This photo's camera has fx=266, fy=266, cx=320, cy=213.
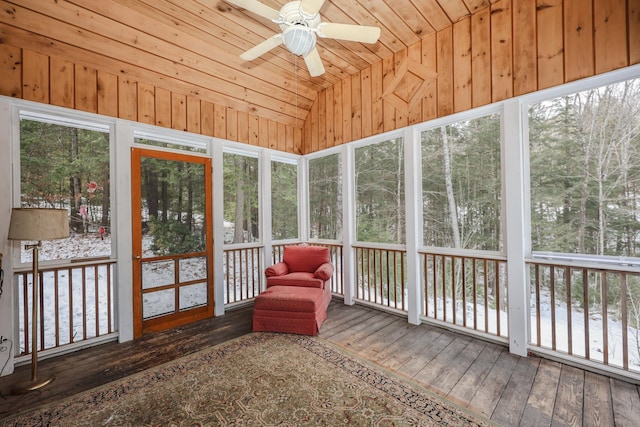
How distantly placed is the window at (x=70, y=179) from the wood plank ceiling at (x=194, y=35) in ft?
2.35

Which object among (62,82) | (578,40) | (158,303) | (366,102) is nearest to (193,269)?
(158,303)

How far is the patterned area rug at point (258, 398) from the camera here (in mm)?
1736

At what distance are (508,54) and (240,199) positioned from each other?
143 inches

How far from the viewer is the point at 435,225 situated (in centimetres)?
321

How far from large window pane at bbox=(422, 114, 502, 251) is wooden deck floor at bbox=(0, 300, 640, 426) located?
1086mm

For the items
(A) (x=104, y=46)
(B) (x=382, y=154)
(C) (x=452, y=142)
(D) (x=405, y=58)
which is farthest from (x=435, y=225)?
(A) (x=104, y=46)

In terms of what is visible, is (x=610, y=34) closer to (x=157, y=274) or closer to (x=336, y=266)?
(x=336, y=266)

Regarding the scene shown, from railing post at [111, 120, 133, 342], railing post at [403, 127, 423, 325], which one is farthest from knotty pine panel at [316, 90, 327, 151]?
railing post at [111, 120, 133, 342]

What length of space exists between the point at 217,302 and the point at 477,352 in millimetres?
3113

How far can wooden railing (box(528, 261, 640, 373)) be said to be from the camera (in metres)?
2.14

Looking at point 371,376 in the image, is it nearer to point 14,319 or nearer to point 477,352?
point 477,352

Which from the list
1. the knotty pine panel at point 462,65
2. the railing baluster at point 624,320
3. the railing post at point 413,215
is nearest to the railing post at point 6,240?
the railing post at point 413,215

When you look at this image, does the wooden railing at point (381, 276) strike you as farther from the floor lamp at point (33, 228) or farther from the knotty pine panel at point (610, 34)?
the floor lamp at point (33, 228)

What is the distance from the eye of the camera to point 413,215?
10.8ft
